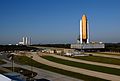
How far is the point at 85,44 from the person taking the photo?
433 ft

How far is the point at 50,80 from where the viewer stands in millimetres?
40000

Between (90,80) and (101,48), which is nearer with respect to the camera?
(90,80)

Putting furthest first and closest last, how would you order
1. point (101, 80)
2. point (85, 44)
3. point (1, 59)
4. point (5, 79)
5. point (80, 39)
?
point (80, 39) < point (85, 44) < point (1, 59) < point (101, 80) < point (5, 79)

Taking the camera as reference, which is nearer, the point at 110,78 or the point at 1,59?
the point at 110,78

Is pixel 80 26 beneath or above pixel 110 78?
above

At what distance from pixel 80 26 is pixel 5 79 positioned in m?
118

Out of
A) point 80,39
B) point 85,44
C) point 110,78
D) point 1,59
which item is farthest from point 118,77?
point 80,39

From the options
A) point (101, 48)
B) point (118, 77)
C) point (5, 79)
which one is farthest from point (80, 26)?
point (5, 79)

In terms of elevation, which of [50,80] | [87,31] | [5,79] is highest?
[87,31]

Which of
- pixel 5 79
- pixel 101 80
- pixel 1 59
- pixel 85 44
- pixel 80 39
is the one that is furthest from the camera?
pixel 80 39

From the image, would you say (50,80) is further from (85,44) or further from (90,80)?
(85,44)

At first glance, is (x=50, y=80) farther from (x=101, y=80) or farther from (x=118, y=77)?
(x=118, y=77)

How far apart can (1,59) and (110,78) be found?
50.9m

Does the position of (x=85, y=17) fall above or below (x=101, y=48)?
above
